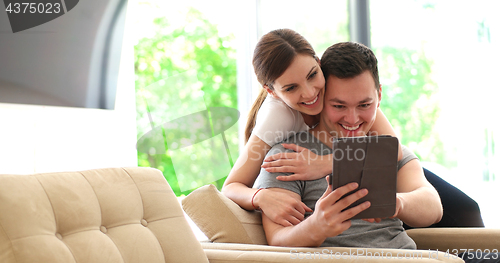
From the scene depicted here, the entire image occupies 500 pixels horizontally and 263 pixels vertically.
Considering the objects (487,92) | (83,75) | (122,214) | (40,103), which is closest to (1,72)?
(40,103)

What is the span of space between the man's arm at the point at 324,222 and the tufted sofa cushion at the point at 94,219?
25 centimetres

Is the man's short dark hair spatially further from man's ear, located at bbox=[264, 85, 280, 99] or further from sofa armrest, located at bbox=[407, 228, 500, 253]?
sofa armrest, located at bbox=[407, 228, 500, 253]

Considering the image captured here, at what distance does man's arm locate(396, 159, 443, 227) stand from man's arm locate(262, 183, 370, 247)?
231mm

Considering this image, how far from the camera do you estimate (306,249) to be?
3.56ft

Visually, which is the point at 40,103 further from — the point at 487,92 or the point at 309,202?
the point at 487,92

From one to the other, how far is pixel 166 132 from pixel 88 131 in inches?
14.7

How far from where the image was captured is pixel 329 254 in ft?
3.45

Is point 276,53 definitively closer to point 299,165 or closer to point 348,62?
point 348,62

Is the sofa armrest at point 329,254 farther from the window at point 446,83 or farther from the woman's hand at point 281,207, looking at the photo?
the window at point 446,83

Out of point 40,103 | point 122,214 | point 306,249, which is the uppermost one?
point 40,103

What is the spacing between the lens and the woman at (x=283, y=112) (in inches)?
53.2

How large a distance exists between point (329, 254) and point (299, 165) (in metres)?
0.35

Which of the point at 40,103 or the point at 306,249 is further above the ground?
the point at 40,103

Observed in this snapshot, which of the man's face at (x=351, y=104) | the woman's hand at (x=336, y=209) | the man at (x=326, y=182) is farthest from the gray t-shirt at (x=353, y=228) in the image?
the woman's hand at (x=336, y=209)
